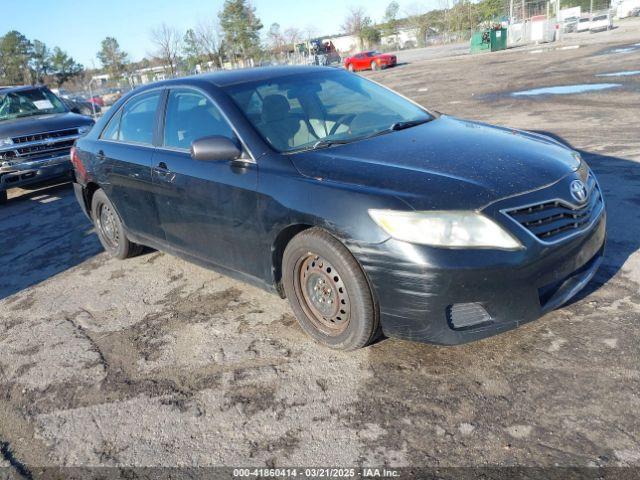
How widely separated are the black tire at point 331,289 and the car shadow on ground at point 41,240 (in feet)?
10.6

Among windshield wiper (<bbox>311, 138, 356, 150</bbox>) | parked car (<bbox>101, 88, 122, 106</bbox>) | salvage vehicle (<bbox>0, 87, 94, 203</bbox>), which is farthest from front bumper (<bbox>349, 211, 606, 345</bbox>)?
parked car (<bbox>101, 88, 122, 106</bbox>)

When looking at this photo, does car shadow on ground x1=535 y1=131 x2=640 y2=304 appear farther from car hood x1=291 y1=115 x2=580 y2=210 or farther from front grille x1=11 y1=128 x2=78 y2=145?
front grille x1=11 y1=128 x2=78 y2=145

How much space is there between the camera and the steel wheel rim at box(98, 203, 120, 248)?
5.53 m

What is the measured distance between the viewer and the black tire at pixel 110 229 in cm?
543

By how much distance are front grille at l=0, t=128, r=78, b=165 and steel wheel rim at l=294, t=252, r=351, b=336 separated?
23.8ft

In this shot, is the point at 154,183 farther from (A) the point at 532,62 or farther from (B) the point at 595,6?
(B) the point at 595,6

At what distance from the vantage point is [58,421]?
3.18 m

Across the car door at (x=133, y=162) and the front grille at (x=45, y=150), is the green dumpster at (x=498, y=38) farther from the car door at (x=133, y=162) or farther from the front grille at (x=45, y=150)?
the car door at (x=133, y=162)

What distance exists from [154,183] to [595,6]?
6077 cm

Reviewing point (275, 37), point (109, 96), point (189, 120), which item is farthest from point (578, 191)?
point (275, 37)

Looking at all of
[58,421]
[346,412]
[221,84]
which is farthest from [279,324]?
[221,84]

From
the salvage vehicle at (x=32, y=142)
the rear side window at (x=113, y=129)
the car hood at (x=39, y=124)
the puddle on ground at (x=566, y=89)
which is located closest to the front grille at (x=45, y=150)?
the salvage vehicle at (x=32, y=142)

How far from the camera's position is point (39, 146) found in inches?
360

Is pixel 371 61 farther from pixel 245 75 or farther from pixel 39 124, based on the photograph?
pixel 245 75
